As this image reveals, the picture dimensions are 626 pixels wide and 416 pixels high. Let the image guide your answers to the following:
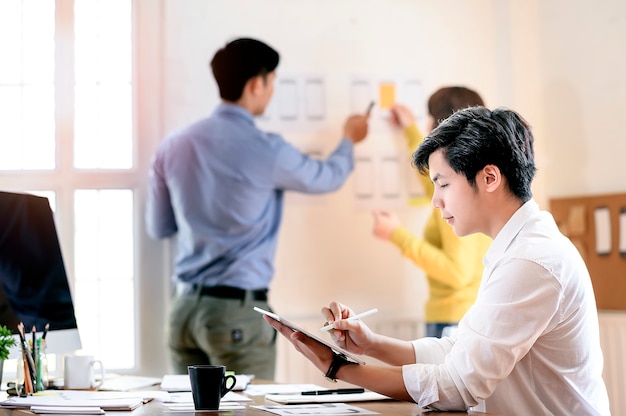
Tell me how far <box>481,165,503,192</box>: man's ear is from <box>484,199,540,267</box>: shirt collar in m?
0.07

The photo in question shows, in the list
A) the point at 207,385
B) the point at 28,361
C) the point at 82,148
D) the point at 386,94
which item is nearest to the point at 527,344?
the point at 207,385

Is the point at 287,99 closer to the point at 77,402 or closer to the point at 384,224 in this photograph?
the point at 384,224

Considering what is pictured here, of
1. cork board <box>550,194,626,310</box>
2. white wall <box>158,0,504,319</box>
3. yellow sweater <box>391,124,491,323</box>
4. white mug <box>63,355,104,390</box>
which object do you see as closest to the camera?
white mug <box>63,355,104,390</box>

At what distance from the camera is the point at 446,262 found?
333cm

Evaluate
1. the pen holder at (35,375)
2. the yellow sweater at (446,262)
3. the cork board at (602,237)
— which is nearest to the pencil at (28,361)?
the pen holder at (35,375)

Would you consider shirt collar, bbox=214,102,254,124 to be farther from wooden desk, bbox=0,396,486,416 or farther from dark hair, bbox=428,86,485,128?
wooden desk, bbox=0,396,486,416

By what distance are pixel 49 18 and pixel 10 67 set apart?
25 cm

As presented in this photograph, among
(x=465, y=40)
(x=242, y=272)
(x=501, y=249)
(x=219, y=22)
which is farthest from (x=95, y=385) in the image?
(x=465, y=40)

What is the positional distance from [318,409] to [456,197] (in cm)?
53

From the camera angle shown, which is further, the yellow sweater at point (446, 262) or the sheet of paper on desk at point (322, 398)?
the yellow sweater at point (446, 262)

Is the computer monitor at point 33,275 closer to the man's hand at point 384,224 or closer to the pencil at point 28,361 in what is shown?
the pencil at point 28,361

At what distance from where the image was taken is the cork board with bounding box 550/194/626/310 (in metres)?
3.51

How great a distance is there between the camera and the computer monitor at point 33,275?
87.2 inches

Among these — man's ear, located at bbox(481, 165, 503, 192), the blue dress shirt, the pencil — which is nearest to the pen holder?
the pencil
